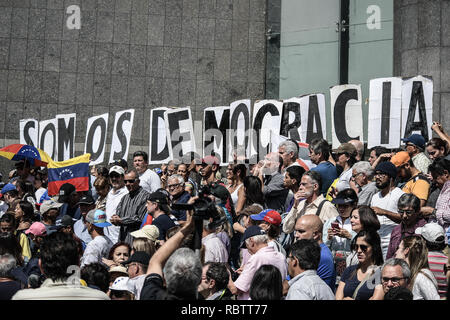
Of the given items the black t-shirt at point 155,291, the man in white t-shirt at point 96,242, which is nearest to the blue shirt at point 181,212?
the man in white t-shirt at point 96,242

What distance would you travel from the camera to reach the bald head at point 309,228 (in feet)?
25.7

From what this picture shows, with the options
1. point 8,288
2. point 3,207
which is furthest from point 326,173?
point 3,207

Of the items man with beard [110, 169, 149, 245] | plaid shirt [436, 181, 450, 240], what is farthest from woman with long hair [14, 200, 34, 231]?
plaid shirt [436, 181, 450, 240]

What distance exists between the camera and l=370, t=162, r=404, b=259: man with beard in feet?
29.6

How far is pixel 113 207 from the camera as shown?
11359 millimetres

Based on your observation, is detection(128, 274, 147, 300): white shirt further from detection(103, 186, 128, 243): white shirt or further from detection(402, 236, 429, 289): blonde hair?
detection(103, 186, 128, 243): white shirt

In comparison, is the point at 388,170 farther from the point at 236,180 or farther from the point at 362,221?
the point at 236,180

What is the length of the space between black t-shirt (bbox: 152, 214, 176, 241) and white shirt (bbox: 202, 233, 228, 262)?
3.45 feet

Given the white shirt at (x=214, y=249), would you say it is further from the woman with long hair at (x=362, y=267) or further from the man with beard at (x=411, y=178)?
the man with beard at (x=411, y=178)

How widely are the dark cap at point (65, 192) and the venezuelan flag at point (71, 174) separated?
2.96 feet

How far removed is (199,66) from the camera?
19297 millimetres

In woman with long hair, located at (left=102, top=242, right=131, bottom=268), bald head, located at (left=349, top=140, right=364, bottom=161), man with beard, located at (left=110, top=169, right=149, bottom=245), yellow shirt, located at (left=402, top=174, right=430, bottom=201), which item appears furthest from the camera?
bald head, located at (left=349, top=140, right=364, bottom=161)

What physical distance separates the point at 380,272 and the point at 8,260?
11.3 ft
